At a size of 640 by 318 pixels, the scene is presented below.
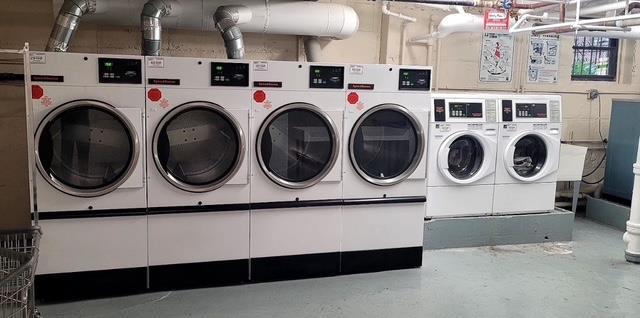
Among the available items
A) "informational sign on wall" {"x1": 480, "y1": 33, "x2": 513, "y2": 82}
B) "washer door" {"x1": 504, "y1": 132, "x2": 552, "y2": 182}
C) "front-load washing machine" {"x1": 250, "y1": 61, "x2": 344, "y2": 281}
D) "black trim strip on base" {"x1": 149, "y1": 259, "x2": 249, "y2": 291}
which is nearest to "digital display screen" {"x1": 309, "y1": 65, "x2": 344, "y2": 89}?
"front-load washing machine" {"x1": 250, "y1": 61, "x2": 344, "y2": 281}

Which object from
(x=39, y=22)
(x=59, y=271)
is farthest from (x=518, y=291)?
(x=39, y=22)

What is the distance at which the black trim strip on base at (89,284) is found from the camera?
3615 mm

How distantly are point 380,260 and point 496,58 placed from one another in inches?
118

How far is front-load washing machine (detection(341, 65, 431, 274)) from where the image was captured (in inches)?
163

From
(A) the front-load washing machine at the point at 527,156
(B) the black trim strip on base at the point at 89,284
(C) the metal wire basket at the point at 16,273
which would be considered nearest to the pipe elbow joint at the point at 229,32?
(B) the black trim strip on base at the point at 89,284

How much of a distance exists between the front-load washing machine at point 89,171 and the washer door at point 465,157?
266cm


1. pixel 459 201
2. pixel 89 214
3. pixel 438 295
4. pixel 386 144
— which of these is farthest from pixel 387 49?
pixel 89 214

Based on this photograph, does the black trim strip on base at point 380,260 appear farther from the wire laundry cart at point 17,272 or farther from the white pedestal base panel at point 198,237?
the wire laundry cart at point 17,272

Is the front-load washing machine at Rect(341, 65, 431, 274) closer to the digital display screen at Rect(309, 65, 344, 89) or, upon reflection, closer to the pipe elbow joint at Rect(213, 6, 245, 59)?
the digital display screen at Rect(309, 65, 344, 89)

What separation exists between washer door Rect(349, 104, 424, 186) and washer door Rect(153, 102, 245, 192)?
38.2 inches

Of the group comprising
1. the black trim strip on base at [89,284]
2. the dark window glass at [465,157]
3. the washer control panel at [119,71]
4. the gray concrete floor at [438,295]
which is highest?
the washer control panel at [119,71]

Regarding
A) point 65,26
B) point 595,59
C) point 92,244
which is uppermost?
point 595,59

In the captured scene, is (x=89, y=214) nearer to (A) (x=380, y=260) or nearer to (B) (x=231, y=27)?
(B) (x=231, y=27)

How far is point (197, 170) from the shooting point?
388 centimetres
